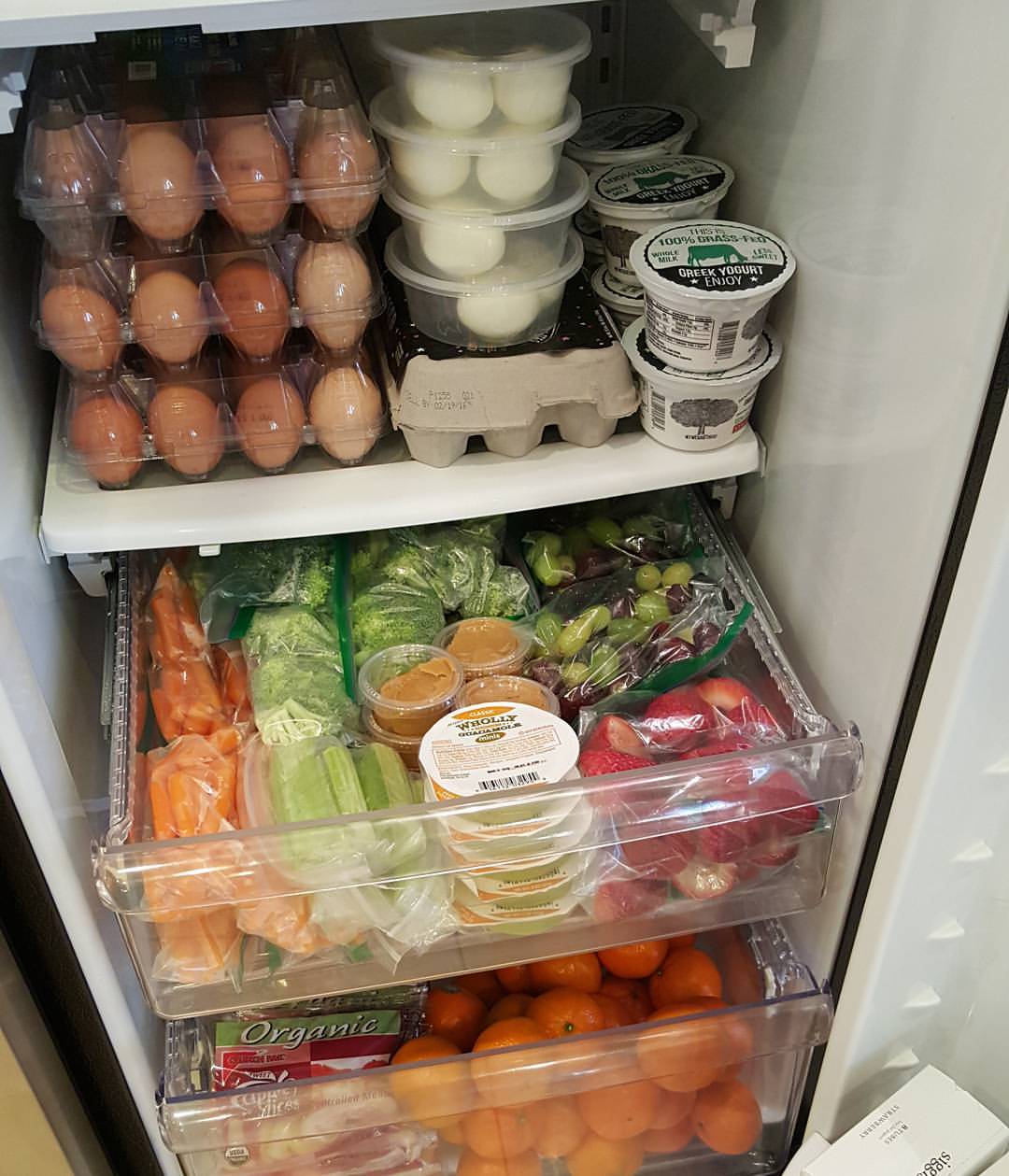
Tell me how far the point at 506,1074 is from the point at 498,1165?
135 millimetres

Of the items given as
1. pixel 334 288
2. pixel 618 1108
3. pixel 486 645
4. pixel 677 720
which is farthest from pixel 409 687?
pixel 618 1108

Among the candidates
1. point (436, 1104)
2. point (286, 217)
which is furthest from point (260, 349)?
point (436, 1104)

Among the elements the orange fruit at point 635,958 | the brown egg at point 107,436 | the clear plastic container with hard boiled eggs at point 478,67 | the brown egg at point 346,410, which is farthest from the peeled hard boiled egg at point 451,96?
the orange fruit at point 635,958

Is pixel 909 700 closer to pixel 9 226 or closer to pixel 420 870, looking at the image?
pixel 420 870

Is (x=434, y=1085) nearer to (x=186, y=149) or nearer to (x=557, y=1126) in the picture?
(x=557, y=1126)

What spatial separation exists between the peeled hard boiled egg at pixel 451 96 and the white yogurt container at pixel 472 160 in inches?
0.5

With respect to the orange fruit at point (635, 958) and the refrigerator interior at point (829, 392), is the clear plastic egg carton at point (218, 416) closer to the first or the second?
the refrigerator interior at point (829, 392)

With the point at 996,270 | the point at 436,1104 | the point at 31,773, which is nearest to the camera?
the point at 996,270

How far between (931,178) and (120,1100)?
1.02m

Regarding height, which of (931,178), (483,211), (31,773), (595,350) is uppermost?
(931,178)

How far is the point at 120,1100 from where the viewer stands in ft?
3.63

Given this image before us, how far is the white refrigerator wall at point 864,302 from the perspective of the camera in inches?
26.6

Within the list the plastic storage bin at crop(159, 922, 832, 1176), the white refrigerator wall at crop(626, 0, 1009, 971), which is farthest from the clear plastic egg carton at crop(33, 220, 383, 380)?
the plastic storage bin at crop(159, 922, 832, 1176)

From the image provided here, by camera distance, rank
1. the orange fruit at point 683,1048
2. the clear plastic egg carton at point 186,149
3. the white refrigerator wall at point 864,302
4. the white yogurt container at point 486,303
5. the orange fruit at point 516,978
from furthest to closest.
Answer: the orange fruit at point 516,978, the orange fruit at point 683,1048, the white yogurt container at point 486,303, the clear plastic egg carton at point 186,149, the white refrigerator wall at point 864,302
